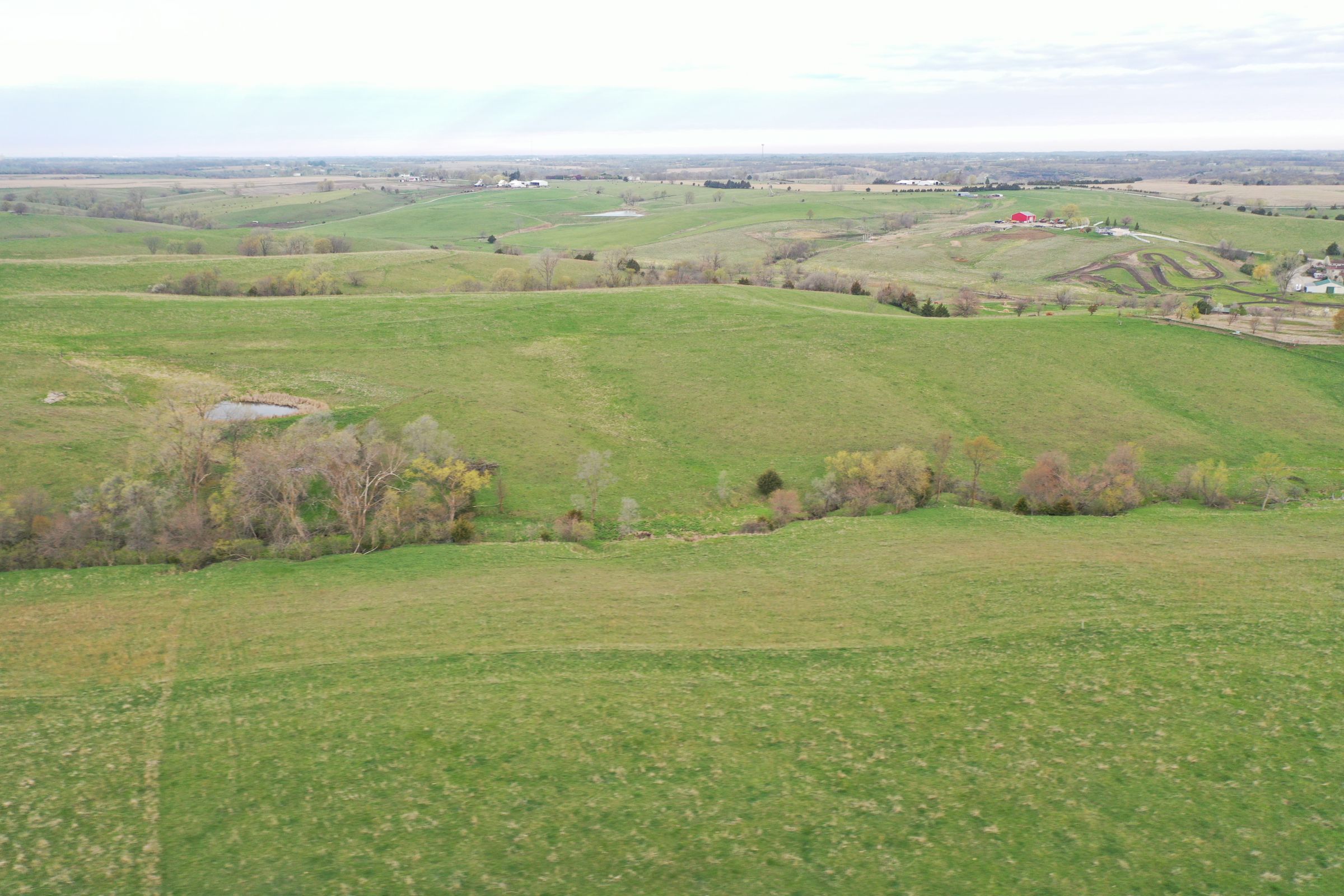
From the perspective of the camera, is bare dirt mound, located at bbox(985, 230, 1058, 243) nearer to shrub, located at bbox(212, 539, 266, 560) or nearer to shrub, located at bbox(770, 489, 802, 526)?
shrub, located at bbox(770, 489, 802, 526)

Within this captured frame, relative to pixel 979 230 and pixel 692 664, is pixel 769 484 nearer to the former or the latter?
pixel 692 664

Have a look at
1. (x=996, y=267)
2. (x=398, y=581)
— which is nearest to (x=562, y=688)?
(x=398, y=581)

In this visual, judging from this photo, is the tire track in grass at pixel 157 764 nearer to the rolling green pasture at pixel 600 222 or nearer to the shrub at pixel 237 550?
the shrub at pixel 237 550

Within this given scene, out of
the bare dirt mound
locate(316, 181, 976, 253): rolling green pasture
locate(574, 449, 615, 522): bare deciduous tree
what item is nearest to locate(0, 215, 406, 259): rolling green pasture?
locate(316, 181, 976, 253): rolling green pasture

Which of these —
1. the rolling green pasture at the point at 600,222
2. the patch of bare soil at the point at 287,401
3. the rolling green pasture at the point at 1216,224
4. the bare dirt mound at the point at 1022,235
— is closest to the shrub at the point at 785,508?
the patch of bare soil at the point at 287,401

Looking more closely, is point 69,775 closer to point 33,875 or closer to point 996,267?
point 33,875
